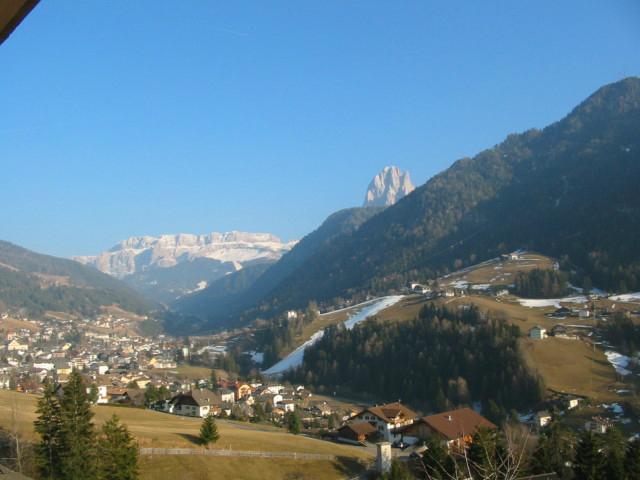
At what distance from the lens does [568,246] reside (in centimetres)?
17938

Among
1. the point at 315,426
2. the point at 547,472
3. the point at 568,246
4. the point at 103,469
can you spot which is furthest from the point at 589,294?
the point at 103,469

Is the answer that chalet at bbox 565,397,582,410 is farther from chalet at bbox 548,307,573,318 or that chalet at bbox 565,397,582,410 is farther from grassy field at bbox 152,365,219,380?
grassy field at bbox 152,365,219,380

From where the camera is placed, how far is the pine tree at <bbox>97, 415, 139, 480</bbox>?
29031 mm

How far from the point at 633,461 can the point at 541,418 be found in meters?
40.1

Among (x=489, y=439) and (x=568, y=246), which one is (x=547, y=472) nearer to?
(x=489, y=439)

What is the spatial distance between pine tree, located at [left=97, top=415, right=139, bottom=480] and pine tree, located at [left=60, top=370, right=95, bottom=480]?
453mm

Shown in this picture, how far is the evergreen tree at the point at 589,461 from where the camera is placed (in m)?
32.5

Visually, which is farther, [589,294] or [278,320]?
[278,320]

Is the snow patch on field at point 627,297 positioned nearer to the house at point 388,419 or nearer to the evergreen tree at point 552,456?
the house at point 388,419

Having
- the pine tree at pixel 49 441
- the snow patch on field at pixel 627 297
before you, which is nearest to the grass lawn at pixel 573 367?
the snow patch on field at pixel 627 297

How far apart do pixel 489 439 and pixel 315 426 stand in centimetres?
3957

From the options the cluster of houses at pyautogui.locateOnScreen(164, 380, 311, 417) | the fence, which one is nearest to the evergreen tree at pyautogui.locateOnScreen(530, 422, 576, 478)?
the fence

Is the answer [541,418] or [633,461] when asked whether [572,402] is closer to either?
[541,418]

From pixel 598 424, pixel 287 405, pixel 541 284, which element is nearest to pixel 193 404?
pixel 287 405
